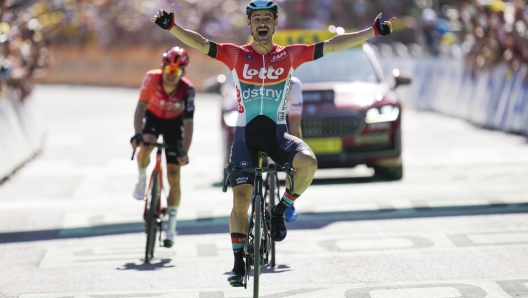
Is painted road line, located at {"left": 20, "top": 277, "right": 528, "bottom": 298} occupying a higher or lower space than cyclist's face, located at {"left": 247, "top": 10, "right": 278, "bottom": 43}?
lower

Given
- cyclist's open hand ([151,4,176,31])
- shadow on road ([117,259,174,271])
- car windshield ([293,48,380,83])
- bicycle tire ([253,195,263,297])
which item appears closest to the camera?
bicycle tire ([253,195,263,297])

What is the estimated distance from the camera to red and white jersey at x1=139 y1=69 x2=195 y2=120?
→ 11.0 meters

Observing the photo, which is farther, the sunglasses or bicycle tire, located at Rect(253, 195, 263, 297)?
the sunglasses

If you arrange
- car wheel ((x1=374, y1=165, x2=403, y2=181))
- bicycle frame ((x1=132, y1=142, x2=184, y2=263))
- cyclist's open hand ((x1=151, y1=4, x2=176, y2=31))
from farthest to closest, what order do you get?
1. car wheel ((x1=374, y1=165, x2=403, y2=181))
2. bicycle frame ((x1=132, y1=142, x2=184, y2=263))
3. cyclist's open hand ((x1=151, y1=4, x2=176, y2=31))

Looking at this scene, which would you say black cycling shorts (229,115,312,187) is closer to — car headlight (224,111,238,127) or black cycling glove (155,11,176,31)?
black cycling glove (155,11,176,31)

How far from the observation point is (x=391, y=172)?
15609mm

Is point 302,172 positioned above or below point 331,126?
above

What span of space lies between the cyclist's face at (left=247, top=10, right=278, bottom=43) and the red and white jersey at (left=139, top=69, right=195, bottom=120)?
2.53 metres

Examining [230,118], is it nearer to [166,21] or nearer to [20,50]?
[166,21]

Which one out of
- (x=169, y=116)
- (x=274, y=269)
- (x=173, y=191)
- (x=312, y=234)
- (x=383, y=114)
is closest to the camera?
(x=274, y=269)

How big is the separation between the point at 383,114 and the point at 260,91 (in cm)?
686

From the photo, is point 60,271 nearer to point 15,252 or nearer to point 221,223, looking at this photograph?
point 15,252

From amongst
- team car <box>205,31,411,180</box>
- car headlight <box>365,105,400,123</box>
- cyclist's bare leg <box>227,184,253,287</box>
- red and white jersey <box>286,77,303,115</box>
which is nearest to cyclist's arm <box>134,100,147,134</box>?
red and white jersey <box>286,77,303,115</box>

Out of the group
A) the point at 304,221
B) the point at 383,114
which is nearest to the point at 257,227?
the point at 304,221
